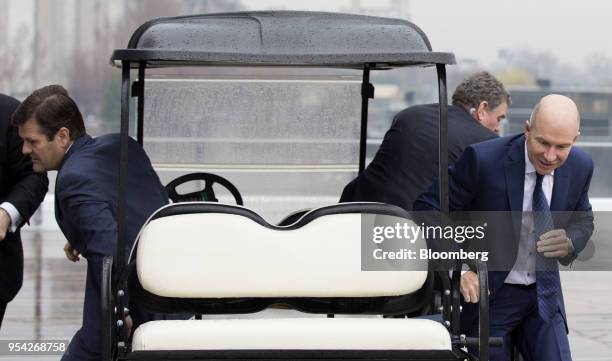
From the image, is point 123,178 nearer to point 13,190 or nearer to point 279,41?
point 279,41

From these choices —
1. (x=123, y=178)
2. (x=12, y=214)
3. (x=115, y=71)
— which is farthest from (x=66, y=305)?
(x=115, y=71)

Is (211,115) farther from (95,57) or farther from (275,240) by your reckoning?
(95,57)

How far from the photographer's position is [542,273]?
4.47 m

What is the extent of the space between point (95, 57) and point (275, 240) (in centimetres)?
3018

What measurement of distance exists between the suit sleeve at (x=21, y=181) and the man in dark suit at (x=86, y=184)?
0.61 m

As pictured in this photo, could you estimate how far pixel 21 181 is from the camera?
5.49 m

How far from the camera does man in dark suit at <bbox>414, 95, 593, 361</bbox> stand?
14.6 feet

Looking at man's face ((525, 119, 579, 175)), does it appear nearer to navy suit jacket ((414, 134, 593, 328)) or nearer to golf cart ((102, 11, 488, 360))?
navy suit jacket ((414, 134, 593, 328))

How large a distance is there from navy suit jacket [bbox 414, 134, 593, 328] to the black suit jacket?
73cm

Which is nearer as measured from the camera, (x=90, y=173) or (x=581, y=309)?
(x=90, y=173)

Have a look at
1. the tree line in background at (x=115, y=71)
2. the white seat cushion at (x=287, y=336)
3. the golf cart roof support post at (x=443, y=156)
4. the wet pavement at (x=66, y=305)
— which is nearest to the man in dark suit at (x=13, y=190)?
the white seat cushion at (x=287, y=336)

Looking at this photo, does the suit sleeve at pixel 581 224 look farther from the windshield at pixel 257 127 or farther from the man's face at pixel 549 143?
the windshield at pixel 257 127

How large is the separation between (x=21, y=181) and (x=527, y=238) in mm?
2307

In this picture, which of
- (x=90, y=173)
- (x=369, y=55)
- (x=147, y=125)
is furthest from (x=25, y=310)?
(x=369, y=55)
